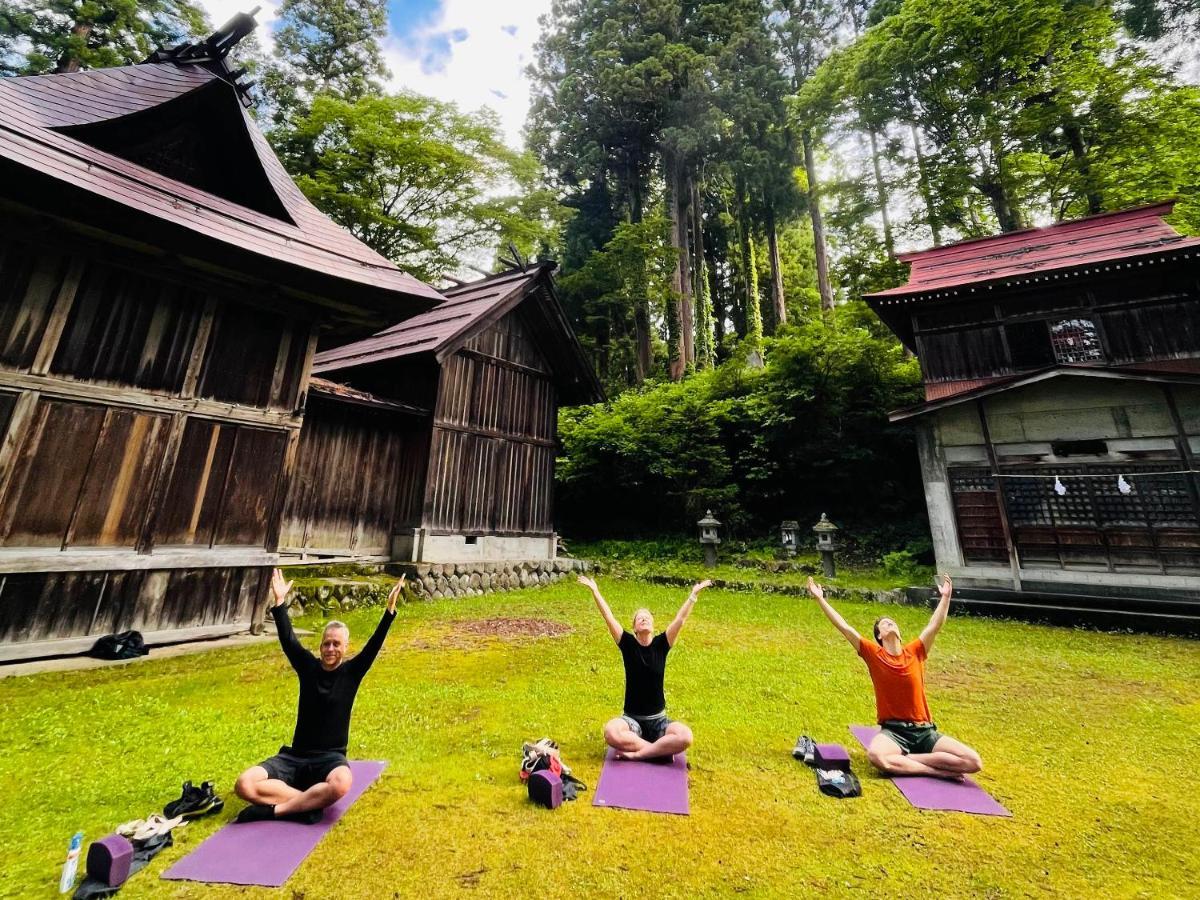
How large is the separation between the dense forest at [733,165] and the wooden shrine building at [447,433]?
5419 millimetres

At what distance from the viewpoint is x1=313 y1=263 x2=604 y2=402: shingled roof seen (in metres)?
12.6

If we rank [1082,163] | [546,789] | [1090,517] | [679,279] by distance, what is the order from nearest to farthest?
[546,789] < [1090,517] < [1082,163] < [679,279]

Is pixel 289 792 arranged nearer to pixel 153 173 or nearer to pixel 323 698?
pixel 323 698

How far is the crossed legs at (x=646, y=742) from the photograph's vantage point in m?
4.04

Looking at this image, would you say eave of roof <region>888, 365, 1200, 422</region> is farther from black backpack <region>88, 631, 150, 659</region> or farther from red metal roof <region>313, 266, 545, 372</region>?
black backpack <region>88, 631, 150, 659</region>

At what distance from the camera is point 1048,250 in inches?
571

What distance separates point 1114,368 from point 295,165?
28233mm

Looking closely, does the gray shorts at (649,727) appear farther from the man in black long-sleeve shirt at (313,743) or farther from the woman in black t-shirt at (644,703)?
the man in black long-sleeve shirt at (313,743)

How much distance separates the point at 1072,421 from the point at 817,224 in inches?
762

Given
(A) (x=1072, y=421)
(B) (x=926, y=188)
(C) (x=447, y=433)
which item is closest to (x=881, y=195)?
(B) (x=926, y=188)

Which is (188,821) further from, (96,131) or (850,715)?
(96,131)

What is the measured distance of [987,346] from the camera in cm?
1366

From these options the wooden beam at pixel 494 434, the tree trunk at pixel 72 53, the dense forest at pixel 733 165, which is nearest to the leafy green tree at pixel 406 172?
the dense forest at pixel 733 165

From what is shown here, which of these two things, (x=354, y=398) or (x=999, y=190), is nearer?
(x=354, y=398)
